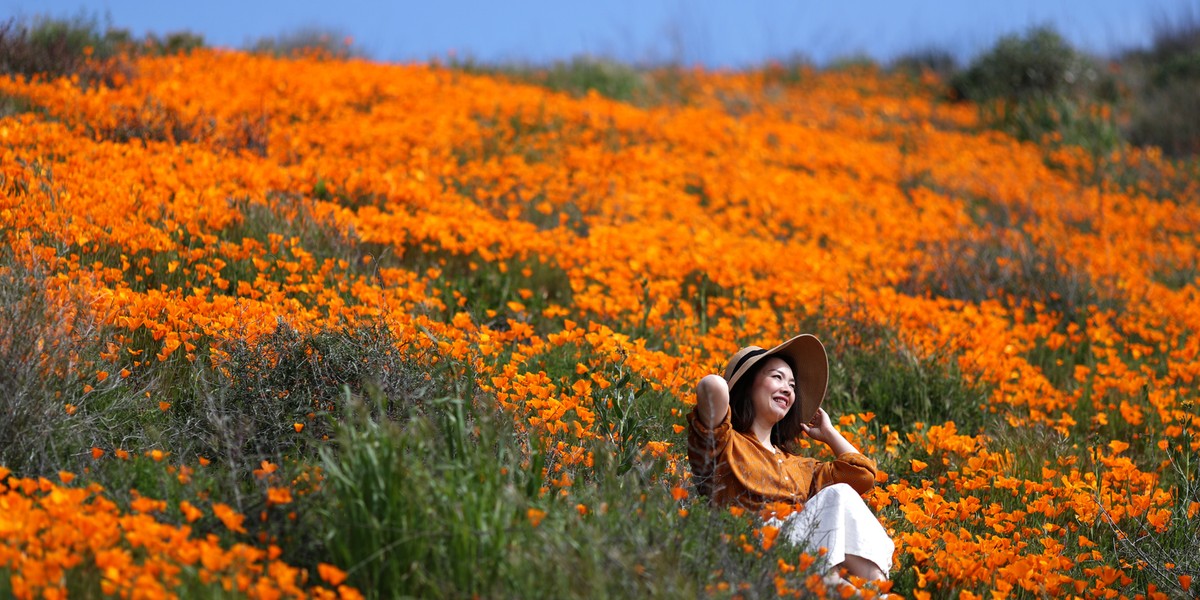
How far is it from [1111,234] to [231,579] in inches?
381

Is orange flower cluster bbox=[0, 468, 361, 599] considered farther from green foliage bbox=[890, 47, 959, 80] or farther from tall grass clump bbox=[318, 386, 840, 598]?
green foliage bbox=[890, 47, 959, 80]

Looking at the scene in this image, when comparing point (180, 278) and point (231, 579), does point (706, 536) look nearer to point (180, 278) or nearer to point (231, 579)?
point (231, 579)

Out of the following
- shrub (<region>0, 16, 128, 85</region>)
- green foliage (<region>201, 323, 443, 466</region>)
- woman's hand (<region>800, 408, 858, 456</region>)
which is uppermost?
shrub (<region>0, 16, 128, 85</region>)

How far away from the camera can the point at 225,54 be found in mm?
12508

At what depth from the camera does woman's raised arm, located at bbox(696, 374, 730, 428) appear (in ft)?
13.4

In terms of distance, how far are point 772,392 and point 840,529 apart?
2.31 ft

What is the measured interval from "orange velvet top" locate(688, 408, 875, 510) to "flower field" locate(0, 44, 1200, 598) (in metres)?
0.15

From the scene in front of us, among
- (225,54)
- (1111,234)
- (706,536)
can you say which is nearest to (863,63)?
(1111,234)

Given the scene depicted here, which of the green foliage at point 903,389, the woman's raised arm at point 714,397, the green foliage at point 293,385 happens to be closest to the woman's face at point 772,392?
the woman's raised arm at point 714,397

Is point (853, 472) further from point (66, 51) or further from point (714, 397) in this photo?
point (66, 51)

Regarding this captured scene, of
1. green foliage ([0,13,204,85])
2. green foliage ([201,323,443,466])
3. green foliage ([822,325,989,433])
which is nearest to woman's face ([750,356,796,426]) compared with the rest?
green foliage ([201,323,443,466])

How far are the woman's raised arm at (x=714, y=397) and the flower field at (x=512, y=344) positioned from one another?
9.8 inches

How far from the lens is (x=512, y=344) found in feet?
20.1

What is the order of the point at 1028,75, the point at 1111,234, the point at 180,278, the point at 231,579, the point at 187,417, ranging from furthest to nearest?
the point at 1028,75 → the point at 1111,234 → the point at 180,278 → the point at 187,417 → the point at 231,579
